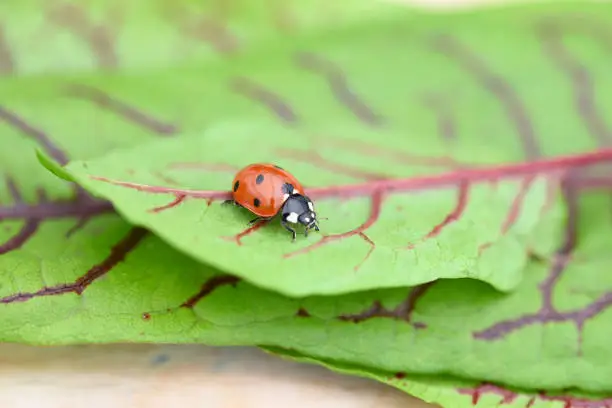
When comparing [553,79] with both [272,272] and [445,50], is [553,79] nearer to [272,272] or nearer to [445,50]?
[445,50]

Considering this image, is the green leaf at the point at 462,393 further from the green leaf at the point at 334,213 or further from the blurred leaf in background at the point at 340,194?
the green leaf at the point at 334,213

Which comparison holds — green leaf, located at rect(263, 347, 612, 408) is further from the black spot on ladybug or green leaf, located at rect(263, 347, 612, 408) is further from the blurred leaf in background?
the black spot on ladybug

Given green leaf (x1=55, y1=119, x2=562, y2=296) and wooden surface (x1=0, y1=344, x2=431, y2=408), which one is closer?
green leaf (x1=55, y1=119, x2=562, y2=296)

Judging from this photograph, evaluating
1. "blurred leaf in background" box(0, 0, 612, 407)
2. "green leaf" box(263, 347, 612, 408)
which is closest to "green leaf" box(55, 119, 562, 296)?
"blurred leaf in background" box(0, 0, 612, 407)

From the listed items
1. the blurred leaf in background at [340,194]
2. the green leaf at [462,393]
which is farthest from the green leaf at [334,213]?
the green leaf at [462,393]

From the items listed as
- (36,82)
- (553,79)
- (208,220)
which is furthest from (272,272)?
(553,79)

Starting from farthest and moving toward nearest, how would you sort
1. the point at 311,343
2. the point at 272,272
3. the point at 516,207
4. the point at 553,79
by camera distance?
the point at 553,79, the point at 516,207, the point at 311,343, the point at 272,272
